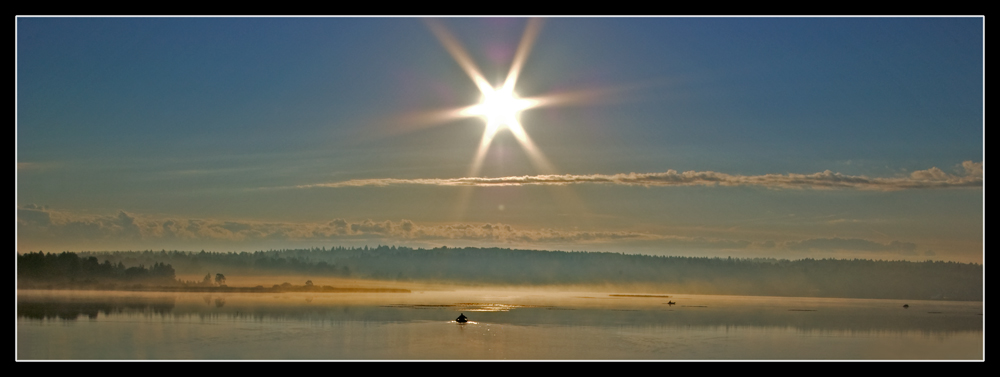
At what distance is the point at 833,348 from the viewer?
38.6m

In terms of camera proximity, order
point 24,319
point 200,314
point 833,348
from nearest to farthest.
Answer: point 833,348 → point 24,319 → point 200,314

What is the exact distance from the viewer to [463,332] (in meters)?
41.9

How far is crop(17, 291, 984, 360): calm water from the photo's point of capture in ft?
112

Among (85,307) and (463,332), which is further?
(85,307)

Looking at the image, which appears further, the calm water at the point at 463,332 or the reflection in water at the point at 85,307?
the reflection in water at the point at 85,307

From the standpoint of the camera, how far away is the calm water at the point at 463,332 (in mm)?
34188

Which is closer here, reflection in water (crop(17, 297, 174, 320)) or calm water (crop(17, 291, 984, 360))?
calm water (crop(17, 291, 984, 360))
